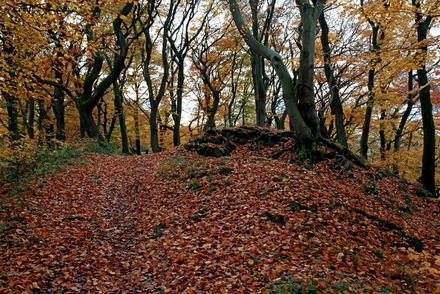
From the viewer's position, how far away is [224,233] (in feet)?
18.8

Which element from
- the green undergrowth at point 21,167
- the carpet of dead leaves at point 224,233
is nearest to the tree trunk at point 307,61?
the carpet of dead leaves at point 224,233

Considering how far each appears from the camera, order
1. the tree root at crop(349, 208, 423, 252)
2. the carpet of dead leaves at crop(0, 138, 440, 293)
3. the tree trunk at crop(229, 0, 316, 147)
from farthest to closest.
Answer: the tree trunk at crop(229, 0, 316, 147)
the tree root at crop(349, 208, 423, 252)
the carpet of dead leaves at crop(0, 138, 440, 293)

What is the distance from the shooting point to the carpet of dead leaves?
4.36 metres

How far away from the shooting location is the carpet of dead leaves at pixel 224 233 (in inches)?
172

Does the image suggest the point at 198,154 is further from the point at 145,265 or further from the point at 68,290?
the point at 68,290

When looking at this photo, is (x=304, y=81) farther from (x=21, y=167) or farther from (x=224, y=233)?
(x=21, y=167)

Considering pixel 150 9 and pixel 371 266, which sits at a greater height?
pixel 150 9

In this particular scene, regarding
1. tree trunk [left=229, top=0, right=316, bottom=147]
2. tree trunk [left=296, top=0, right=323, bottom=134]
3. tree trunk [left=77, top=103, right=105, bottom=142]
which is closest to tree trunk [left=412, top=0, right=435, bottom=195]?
tree trunk [left=296, top=0, right=323, bottom=134]

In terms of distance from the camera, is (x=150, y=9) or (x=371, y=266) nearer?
(x=371, y=266)

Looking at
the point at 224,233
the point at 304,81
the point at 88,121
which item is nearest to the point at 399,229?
the point at 224,233

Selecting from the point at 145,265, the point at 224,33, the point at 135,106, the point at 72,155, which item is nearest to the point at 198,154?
the point at 72,155

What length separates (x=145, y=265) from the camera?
5.00 meters

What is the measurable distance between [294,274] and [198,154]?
327 inches

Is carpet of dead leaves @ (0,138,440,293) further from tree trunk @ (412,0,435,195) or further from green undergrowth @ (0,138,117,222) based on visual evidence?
tree trunk @ (412,0,435,195)
